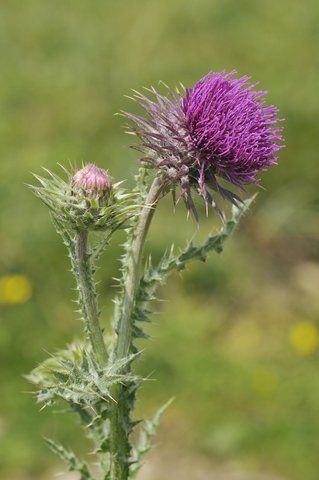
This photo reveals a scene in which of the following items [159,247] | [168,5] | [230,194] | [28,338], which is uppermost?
[168,5]

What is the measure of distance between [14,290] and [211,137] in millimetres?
4059

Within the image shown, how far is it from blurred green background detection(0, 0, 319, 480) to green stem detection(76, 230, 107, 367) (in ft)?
6.10

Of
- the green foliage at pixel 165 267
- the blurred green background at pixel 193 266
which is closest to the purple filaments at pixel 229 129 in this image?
the green foliage at pixel 165 267

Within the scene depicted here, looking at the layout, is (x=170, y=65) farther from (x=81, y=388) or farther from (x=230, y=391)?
(x=81, y=388)

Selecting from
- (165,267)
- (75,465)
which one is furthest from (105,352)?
(75,465)

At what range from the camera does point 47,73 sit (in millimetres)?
9844

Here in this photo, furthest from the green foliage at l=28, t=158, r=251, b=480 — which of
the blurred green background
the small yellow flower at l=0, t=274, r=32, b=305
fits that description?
the small yellow flower at l=0, t=274, r=32, b=305

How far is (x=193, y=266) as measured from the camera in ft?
23.3

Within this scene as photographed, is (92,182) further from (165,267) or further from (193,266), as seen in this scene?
(193,266)

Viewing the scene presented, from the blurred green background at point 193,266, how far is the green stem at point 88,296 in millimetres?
1859

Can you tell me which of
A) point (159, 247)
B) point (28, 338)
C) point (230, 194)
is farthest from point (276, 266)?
point (230, 194)

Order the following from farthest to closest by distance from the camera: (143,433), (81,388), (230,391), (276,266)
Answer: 1. (276,266)
2. (230,391)
3. (143,433)
4. (81,388)

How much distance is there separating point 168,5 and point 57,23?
1678mm

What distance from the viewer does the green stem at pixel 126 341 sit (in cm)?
281
